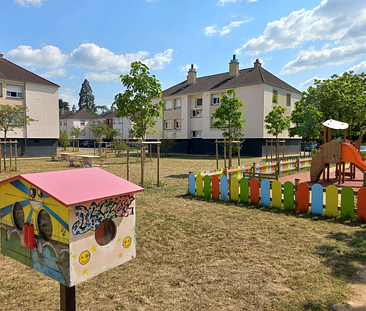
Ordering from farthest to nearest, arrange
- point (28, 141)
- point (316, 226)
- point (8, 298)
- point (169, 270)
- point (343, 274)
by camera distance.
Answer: point (28, 141), point (316, 226), point (169, 270), point (343, 274), point (8, 298)

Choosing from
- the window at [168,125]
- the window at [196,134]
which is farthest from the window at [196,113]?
the window at [168,125]

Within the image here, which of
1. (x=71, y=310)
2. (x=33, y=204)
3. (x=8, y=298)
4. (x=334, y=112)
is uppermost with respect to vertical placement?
(x=334, y=112)

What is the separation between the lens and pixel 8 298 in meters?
3.47

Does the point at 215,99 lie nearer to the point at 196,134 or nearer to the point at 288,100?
the point at 196,134

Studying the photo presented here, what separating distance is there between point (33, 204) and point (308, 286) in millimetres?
3512

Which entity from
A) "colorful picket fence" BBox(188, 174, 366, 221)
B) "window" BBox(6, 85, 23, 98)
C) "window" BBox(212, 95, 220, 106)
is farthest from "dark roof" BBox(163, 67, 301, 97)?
"colorful picket fence" BBox(188, 174, 366, 221)

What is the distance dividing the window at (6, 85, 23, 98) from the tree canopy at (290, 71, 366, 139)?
30307 millimetres

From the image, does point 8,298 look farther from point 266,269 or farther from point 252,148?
point 252,148

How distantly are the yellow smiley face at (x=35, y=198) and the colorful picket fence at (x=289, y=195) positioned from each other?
6602 mm

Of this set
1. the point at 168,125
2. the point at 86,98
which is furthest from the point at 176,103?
the point at 86,98

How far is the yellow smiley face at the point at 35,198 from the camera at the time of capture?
2129mm

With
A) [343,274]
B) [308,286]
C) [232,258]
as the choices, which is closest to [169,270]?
[232,258]

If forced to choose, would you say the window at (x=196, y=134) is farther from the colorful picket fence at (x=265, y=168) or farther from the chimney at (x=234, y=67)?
the colorful picket fence at (x=265, y=168)

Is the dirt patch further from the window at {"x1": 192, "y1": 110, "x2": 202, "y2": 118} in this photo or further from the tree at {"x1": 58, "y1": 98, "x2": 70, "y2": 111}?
the tree at {"x1": 58, "y1": 98, "x2": 70, "y2": 111}
